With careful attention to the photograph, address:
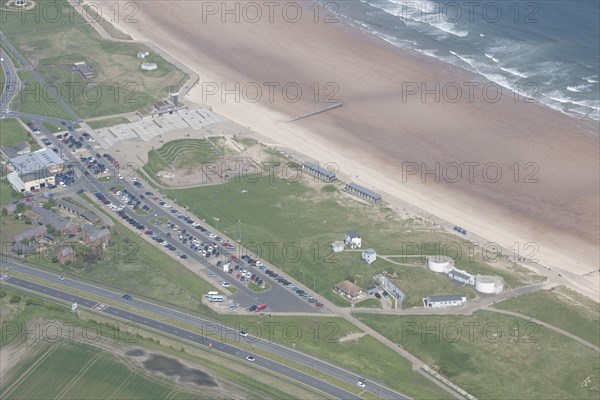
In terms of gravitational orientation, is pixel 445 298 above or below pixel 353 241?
below

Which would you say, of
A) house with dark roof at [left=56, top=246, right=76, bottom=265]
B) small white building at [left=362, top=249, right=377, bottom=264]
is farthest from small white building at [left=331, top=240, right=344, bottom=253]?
house with dark roof at [left=56, top=246, right=76, bottom=265]

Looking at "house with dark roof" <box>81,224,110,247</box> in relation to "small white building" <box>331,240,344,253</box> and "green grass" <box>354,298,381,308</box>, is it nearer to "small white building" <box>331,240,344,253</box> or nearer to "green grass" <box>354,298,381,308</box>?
"small white building" <box>331,240,344,253</box>

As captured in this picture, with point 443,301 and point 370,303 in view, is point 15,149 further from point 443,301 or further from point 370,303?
point 443,301

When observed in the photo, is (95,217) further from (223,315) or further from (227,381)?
(227,381)

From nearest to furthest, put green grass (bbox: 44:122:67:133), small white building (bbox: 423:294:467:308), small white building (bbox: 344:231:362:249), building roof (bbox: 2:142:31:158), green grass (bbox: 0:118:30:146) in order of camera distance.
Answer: small white building (bbox: 423:294:467:308)
small white building (bbox: 344:231:362:249)
building roof (bbox: 2:142:31:158)
green grass (bbox: 0:118:30:146)
green grass (bbox: 44:122:67:133)

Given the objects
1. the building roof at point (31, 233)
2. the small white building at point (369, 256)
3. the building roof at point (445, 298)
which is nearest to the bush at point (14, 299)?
the building roof at point (31, 233)

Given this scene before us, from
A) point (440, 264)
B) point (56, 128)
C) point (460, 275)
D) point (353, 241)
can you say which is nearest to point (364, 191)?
point (353, 241)

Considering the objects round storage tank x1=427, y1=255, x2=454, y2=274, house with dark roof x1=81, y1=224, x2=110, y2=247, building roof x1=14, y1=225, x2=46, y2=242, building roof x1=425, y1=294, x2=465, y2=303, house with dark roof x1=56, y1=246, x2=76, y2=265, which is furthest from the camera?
building roof x1=14, y1=225, x2=46, y2=242
